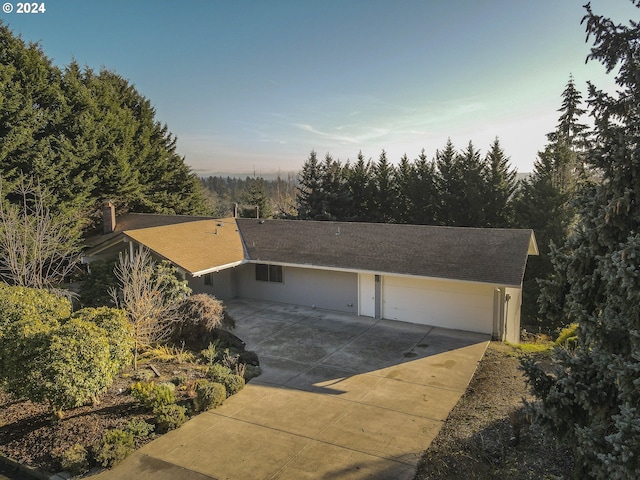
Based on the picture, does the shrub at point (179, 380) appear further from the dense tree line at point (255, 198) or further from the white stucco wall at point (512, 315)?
the dense tree line at point (255, 198)

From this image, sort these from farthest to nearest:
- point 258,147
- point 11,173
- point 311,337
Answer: point 258,147
point 11,173
point 311,337

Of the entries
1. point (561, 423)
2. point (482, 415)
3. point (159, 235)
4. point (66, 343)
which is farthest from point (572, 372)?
point (159, 235)

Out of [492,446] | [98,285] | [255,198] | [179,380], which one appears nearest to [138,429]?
[179,380]

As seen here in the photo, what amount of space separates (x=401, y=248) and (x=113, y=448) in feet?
42.9

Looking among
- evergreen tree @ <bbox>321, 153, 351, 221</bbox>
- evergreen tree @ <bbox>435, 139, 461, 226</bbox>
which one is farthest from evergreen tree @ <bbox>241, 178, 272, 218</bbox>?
evergreen tree @ <bbox>435, 139, 461, 226</bbox>

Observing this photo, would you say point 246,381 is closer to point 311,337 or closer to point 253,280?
point 311,337

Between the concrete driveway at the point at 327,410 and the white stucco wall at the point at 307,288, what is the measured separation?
233 centimetres

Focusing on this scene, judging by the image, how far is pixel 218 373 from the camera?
11570mm

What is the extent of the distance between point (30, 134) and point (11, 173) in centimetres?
233

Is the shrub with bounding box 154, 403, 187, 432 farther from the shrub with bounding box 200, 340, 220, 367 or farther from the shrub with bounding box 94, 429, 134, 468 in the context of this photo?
the shrub with bounding box 200, 340, 220, 367

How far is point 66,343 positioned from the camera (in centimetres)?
879

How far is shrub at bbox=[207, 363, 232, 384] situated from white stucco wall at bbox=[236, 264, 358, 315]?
7864 millimetres

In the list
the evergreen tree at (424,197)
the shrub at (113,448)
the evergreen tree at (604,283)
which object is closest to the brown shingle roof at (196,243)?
the shrub at (113,448)

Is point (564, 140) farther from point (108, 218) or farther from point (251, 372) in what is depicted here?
point (108, 218)
